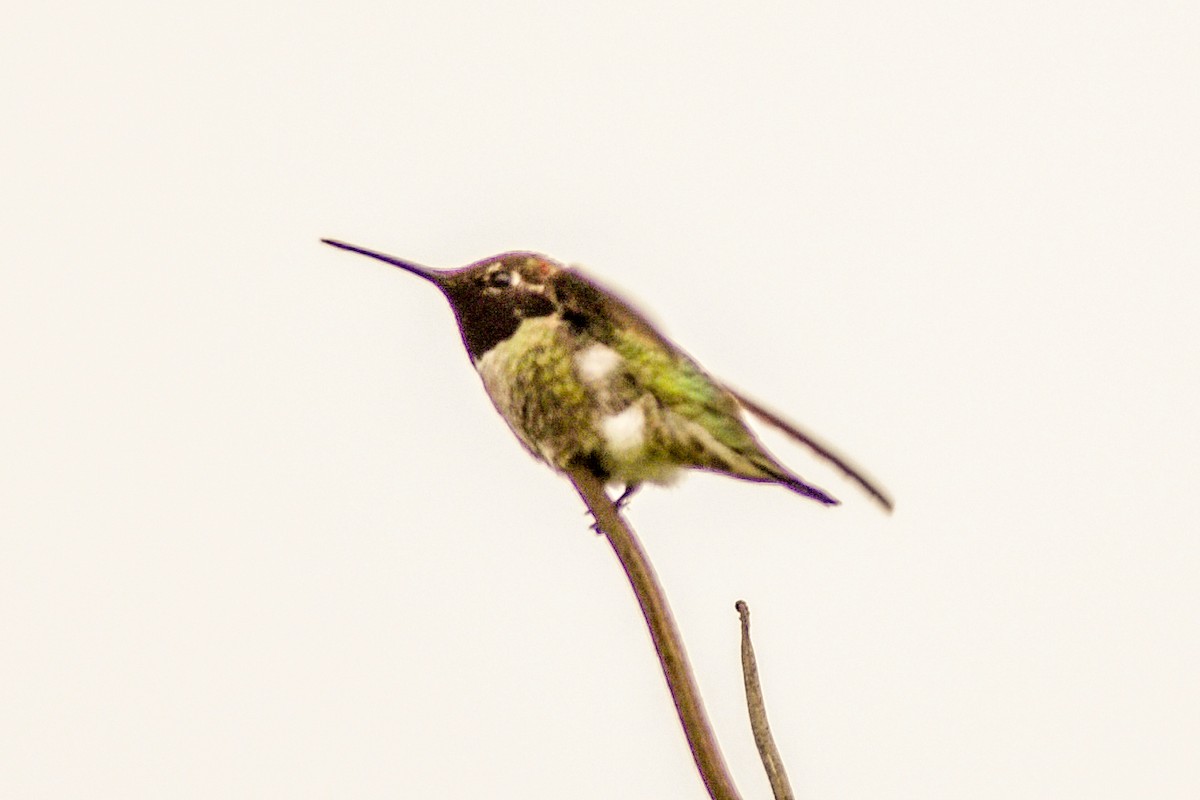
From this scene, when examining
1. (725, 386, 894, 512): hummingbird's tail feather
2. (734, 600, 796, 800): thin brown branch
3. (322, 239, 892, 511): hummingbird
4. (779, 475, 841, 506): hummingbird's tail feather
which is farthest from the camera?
(322, 239, 892, 511): hummingbird

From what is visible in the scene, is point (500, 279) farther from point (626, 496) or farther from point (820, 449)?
point (820, 449)

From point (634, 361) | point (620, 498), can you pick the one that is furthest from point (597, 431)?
point (620, 498)

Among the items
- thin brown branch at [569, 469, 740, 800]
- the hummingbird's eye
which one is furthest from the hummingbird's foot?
thin brown branch at [569, 469, 740, 800]

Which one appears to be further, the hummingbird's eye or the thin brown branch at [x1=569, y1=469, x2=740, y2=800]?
the hummingbird's eye

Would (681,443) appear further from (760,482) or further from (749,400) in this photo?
(749,400)

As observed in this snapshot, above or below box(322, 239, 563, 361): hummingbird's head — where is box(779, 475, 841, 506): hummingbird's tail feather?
below

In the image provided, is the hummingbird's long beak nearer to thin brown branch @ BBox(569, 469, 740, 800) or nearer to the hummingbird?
the hummingbird

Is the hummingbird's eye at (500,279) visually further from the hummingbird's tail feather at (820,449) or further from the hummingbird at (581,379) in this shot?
the hummingbird's tail feather at (820,449)
